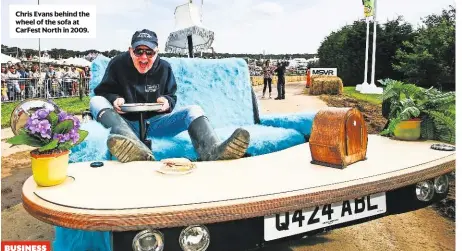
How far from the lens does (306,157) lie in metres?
1.67

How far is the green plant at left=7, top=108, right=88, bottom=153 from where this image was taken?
121cm

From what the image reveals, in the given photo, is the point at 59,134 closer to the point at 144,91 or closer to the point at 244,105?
the point at 144,91

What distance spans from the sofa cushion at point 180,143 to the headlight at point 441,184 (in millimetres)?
979

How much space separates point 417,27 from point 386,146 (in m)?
12.6

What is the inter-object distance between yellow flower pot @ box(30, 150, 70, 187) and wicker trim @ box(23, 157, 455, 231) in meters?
0.07

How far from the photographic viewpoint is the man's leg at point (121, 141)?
1.52 meters

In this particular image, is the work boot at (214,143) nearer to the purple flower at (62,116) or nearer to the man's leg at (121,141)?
the man's leg at (121,141)

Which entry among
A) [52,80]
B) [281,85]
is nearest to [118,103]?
[52,80]

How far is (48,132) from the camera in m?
1.22

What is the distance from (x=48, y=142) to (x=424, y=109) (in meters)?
1.70

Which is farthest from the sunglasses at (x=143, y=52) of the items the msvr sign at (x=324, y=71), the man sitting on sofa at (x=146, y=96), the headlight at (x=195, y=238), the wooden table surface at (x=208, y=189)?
the msvr sign at (x=324, y=71)

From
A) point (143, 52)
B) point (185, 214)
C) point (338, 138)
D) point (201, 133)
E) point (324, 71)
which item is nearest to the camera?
point (185, 214)

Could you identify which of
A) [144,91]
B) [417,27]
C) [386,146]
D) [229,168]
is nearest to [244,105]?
[144,91]
